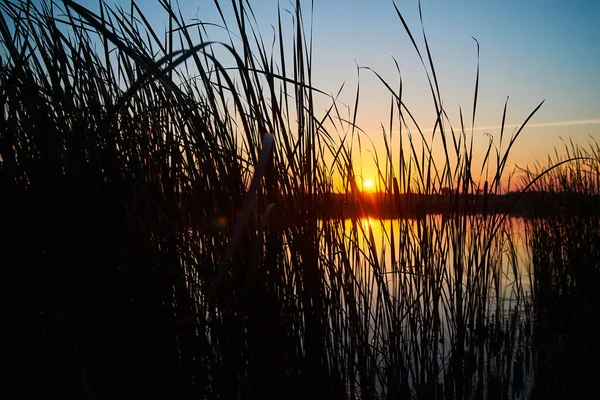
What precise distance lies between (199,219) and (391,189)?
858mm

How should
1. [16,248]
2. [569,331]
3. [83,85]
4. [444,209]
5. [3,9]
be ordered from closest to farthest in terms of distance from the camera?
[16,248]
[3,9]
[83,85]
[444,209]
[569,331]

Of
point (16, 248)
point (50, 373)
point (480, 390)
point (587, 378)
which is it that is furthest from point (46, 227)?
point (587, 378)

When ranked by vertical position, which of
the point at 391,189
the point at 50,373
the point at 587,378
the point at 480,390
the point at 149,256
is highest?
the point at 391,189

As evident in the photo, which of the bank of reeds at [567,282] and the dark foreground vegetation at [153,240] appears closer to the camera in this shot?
the dark foreground vegetation at [153,240]

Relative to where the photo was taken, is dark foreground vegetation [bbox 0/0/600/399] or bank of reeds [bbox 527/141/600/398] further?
bank of reeds [bbox 527/141/600/398]

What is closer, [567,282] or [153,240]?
[153,240]

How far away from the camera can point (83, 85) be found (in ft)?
4.63

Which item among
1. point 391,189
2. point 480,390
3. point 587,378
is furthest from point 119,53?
point 587,378

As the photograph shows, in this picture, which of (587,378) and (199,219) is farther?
(587,378)

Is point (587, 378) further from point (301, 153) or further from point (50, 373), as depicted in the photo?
point (50, 373)

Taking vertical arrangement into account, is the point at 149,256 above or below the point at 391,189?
below

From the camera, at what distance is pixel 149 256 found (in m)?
1.15

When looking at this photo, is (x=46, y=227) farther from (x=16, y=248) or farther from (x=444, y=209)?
(x=444, y=209)

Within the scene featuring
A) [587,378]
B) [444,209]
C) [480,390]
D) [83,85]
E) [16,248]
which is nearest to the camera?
[16,248]
